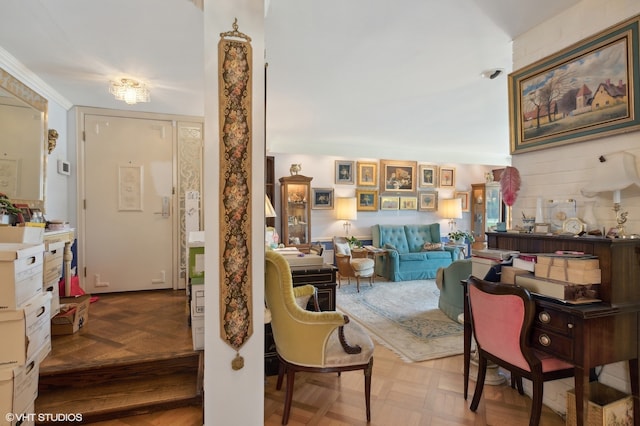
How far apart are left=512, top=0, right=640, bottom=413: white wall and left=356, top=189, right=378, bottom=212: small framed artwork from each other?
4.27 m

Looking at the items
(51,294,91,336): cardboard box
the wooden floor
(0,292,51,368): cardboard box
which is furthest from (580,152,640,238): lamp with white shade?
(51,294,91,336): cardboard box

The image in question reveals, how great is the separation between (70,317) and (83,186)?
188cm

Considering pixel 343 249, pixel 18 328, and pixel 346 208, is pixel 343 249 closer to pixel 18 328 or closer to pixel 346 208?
pixel 346 208

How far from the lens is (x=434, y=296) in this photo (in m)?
4.93

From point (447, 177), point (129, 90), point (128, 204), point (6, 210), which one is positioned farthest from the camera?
point (447, 177)

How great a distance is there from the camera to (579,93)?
1992mm

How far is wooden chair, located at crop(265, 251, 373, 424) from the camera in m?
1.95

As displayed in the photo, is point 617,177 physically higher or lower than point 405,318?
higher

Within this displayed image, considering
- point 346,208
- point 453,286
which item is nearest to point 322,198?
point 346,208

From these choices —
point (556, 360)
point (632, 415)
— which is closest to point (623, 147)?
point (556, 360)

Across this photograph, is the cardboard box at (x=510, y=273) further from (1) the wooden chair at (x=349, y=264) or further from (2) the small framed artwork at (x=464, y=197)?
(2) the small framed artwork at (x=464, y=197)

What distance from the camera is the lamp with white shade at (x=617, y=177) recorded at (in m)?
1.74

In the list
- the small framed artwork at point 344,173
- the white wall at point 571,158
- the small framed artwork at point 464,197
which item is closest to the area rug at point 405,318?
the white wall at point 571,158

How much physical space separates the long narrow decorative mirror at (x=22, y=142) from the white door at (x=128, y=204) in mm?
759
